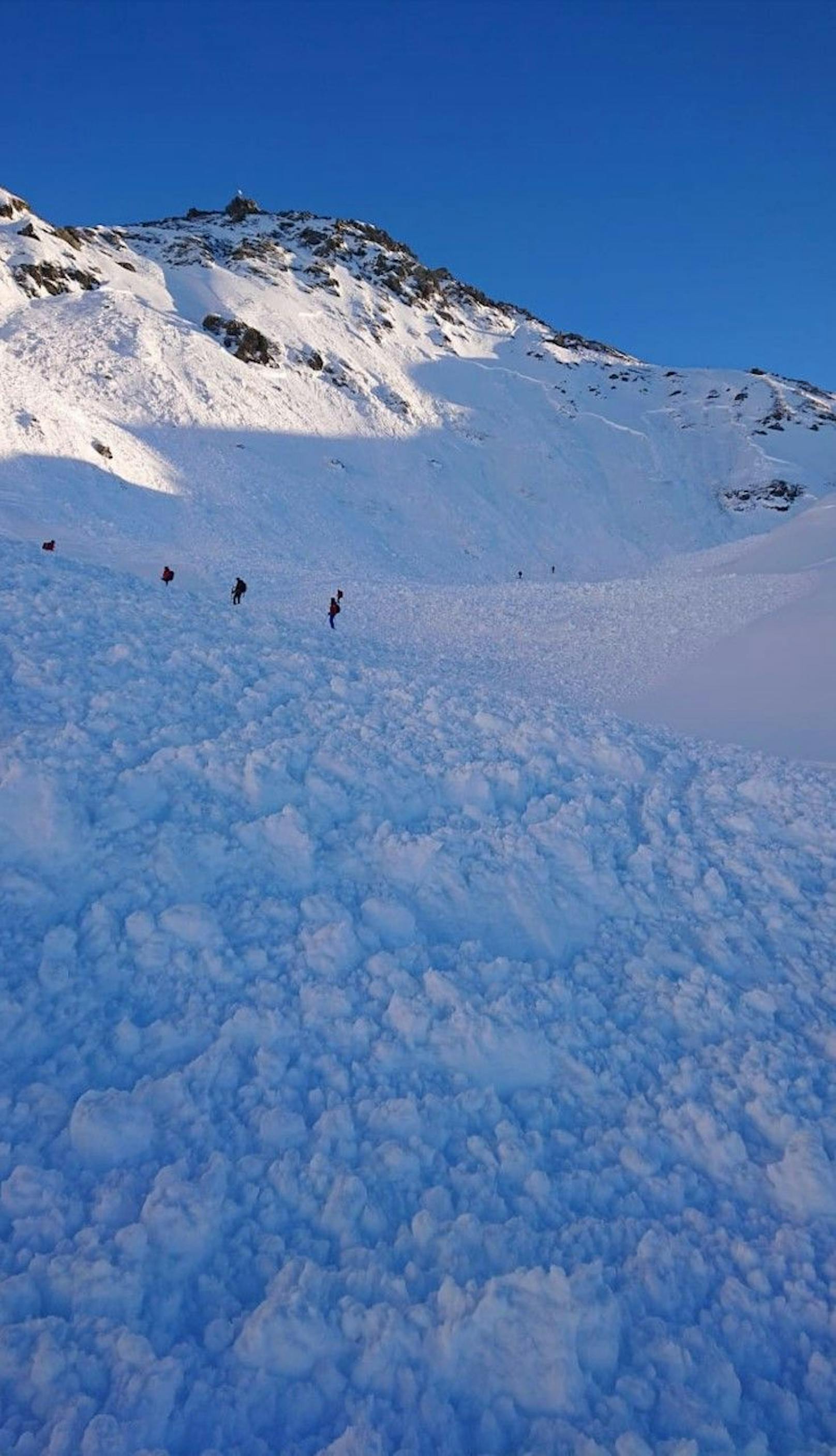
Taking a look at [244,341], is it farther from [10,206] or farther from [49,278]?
[10,206]

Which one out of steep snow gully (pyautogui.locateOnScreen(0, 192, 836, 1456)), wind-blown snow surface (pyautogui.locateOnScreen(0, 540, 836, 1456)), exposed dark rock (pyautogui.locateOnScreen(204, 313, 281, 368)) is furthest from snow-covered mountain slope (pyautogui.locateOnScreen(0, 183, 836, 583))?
wind-blown snow surface (pyautogui.locateOnScreen(0, 540, 836, 1456))

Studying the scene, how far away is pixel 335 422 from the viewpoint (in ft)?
193

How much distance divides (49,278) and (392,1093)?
67304 mm

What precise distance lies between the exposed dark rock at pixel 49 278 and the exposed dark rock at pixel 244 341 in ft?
30.2

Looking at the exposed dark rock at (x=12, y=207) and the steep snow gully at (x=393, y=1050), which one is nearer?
the steep snow gully at (x=393, y=1050)

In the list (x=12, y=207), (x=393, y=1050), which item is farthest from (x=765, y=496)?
(x=393, y=1050)

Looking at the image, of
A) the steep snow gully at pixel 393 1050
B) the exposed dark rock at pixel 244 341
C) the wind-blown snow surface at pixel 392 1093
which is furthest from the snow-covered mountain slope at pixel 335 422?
the wind-blown snow surface at pixel 392 1093

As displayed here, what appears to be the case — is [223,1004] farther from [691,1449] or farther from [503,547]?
[503,547]

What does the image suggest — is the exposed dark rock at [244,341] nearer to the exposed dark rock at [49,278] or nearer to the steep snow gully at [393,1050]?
the exposed dark rock at [49,278]

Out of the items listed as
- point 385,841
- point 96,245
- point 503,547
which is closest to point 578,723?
point 385,841

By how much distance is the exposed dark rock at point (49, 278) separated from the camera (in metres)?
52.9

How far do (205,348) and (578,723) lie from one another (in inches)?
2218

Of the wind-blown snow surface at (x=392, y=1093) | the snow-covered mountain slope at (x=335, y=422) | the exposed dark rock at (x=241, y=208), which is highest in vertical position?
the exposed dark rock at (x=241, y=208)

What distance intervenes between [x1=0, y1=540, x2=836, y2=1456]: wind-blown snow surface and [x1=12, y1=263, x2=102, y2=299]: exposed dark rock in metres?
58.2
